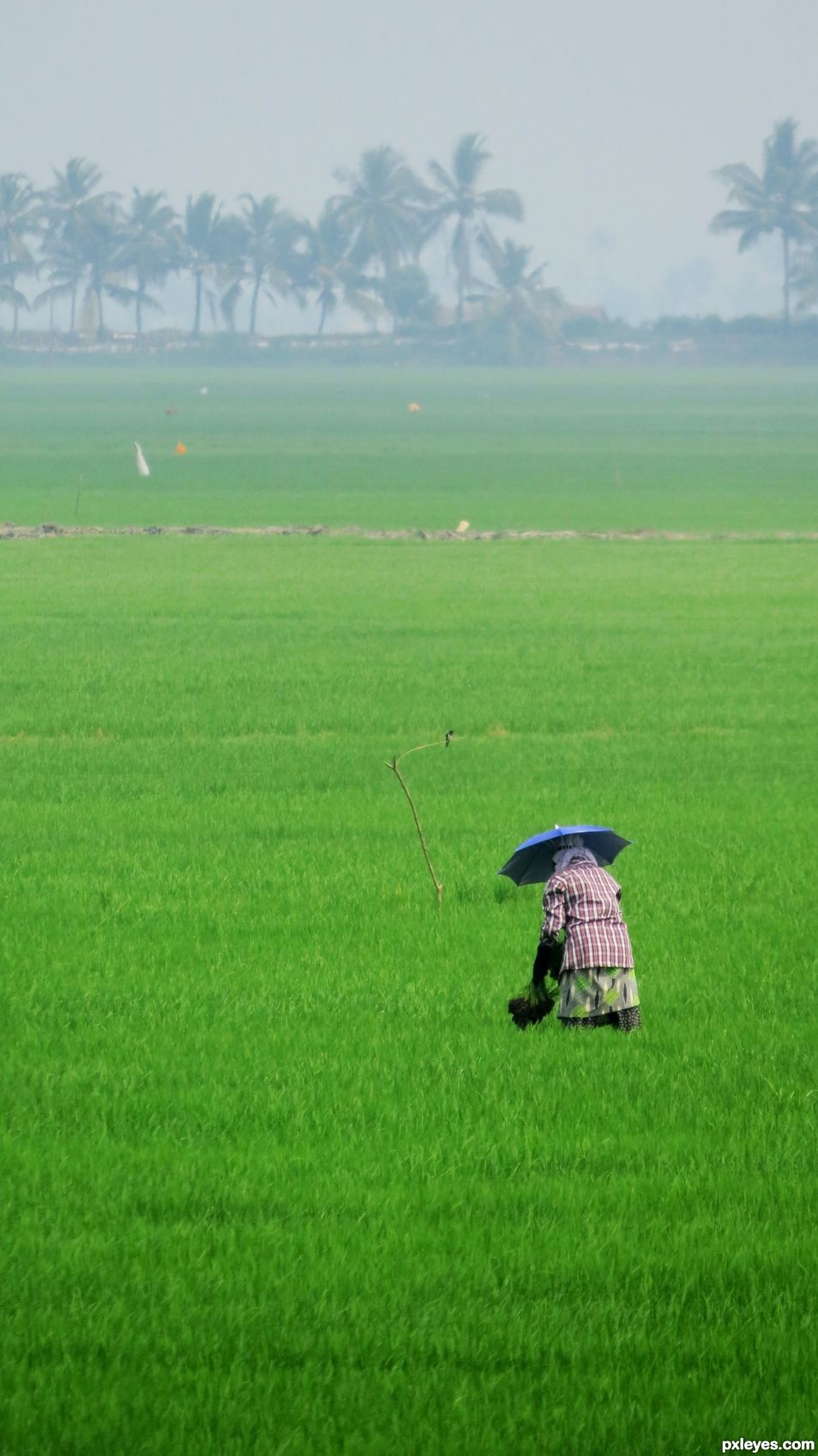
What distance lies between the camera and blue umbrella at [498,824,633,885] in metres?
8.84

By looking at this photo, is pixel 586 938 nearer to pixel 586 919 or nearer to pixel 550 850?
pixel 586 919

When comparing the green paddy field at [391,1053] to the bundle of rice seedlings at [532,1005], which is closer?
the green paddy field at [391,1053]

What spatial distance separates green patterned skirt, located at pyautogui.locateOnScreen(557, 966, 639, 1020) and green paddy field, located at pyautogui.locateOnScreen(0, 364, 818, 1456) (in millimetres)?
145

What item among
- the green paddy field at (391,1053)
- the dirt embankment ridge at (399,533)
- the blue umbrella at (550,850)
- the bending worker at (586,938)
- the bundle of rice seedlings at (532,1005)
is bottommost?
the green paddy field at (391,1053)

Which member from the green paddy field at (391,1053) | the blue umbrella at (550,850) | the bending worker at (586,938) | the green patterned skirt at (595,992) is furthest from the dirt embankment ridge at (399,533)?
the bending worker at (586,938)

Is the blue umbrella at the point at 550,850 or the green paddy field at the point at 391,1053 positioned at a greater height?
the blue umbrella at the point at 550,850

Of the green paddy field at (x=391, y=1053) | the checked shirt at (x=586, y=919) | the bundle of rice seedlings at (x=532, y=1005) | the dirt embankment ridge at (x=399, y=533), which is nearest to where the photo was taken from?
the green paddy field at (x=391, y=1053)

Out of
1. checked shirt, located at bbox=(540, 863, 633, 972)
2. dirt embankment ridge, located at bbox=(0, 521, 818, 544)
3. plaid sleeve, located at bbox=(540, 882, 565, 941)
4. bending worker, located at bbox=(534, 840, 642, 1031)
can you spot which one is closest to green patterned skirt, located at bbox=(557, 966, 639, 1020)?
bending worker, located at bbox=(534, 840, 642, 1031)

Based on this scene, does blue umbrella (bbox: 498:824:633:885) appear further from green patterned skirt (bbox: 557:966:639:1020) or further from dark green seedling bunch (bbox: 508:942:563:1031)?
green patterned skirt (bbox: 557:966:639:1020)

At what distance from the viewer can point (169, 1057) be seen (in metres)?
8.88

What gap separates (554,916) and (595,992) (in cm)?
65

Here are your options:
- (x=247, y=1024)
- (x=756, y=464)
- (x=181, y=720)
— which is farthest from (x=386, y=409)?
(x=247, y=1024)

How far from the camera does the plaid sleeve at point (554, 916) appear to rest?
8438 millimetres

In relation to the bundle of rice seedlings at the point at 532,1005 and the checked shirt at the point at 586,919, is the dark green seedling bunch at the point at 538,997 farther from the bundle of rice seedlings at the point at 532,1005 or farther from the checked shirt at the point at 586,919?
the checked shirt at the point at 586,919
